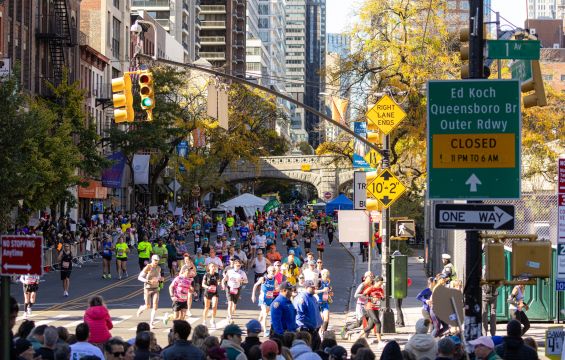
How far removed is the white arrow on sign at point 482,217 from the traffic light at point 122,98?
441 inches

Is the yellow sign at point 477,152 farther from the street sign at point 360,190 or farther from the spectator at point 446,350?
the street sign at point 360,190

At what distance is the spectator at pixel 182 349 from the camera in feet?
39.5

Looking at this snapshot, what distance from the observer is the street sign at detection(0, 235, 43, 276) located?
10.6m

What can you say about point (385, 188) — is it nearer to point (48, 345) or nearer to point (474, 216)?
point (474, 216)

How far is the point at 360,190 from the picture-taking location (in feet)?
94.6

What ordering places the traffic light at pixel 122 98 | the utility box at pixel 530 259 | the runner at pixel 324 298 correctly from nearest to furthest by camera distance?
the utility box at pixel 530 259, the traffic light at pixel 122 98, the runner at pixel 324 298

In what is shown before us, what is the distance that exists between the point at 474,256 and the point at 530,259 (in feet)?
2.29

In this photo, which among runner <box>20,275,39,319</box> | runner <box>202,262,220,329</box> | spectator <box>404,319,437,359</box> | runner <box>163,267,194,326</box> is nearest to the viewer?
spectator <box>404,319,437,359</box>

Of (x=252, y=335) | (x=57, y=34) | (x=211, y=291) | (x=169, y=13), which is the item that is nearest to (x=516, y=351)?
(x=252, y=335)

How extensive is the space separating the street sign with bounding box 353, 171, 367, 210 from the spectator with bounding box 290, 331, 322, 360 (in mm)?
14186

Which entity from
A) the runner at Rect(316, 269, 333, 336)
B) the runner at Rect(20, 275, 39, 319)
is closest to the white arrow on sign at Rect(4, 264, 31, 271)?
the runner at Rect(316, 269, 333, 336)

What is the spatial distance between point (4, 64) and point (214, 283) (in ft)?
64.2

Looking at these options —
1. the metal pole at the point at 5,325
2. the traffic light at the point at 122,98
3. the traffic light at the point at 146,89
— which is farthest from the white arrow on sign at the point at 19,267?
the traffic light at the point at 146,89

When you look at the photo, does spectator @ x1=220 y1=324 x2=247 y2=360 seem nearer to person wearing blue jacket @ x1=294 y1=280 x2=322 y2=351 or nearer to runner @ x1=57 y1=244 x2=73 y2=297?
person wearing blue jacket @ x1=294 y1=280 x2=322 y2=351
